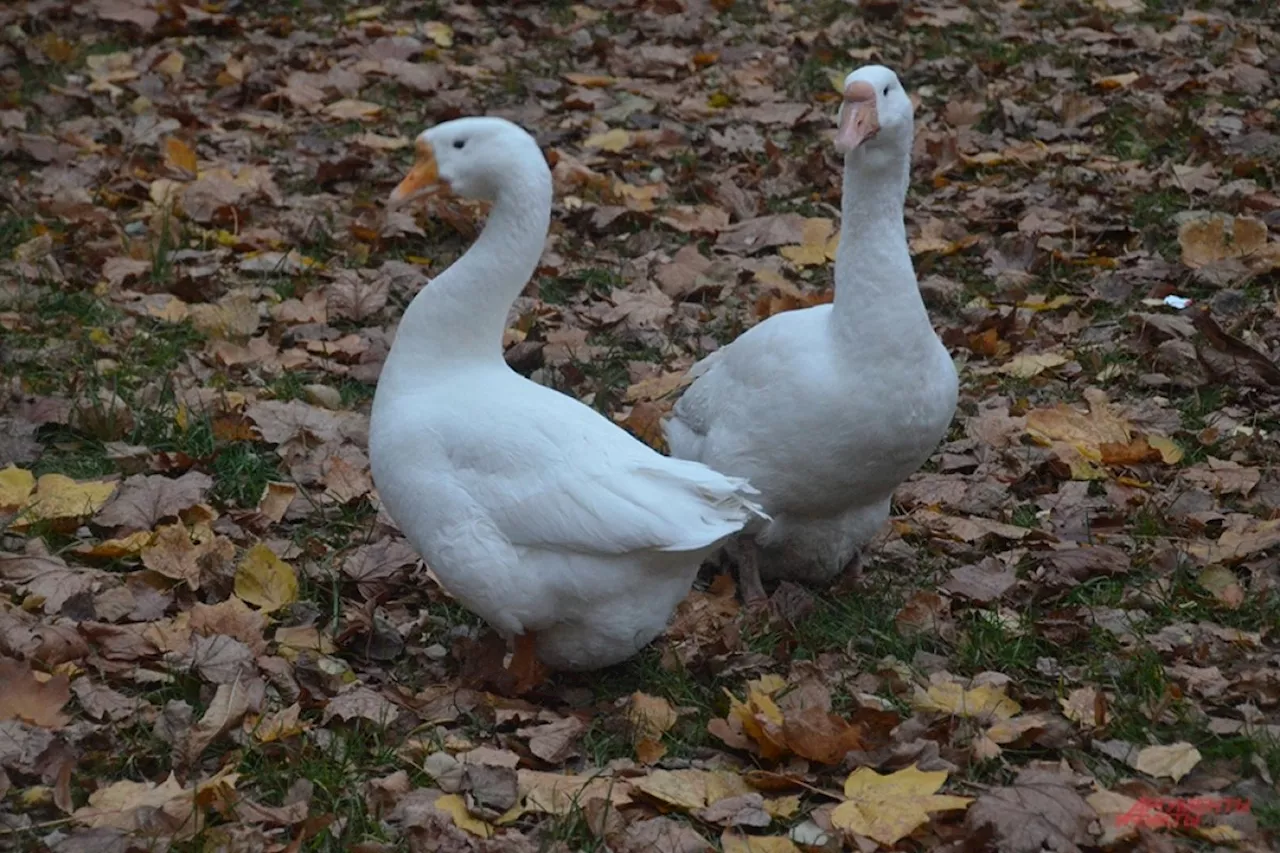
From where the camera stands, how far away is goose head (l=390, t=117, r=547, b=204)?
3.82 meters

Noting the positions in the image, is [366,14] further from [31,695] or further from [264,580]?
[31,695]

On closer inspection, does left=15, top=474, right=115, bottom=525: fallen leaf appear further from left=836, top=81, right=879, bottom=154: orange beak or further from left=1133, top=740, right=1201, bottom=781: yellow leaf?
left=1133, top=740, right=1201, bottom=781: yellow leaf

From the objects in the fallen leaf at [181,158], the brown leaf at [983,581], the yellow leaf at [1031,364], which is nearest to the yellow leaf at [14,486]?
the brown leaf at [983,581]

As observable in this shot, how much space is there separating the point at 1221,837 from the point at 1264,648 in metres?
0.82

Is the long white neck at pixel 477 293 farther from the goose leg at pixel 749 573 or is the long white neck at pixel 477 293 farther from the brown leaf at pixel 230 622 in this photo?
the goose leg at pixel 749 573

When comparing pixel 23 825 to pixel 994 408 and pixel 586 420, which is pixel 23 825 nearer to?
pixel 586 420

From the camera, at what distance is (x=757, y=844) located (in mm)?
2967

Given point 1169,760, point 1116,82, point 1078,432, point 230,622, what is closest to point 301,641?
point 230,622

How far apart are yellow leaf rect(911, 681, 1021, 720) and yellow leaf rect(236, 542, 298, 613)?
152 centimetres

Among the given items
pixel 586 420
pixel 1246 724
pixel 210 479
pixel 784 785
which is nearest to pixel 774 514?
pixel 586 420

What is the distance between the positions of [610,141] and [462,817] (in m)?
4.76

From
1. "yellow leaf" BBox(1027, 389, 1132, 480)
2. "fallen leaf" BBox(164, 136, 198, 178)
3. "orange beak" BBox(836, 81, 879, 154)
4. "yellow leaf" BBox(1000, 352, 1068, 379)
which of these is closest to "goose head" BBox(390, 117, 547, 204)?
"orange beak" BBox(836, 81, 879, 154)

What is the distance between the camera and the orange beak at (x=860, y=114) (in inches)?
149

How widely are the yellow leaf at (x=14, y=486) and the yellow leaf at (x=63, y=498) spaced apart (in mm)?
20
